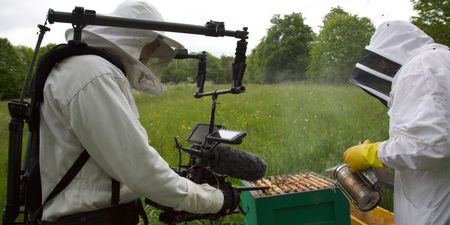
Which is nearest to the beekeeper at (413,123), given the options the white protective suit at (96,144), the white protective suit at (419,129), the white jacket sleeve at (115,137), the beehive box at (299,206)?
the white protective suit at (419,129)

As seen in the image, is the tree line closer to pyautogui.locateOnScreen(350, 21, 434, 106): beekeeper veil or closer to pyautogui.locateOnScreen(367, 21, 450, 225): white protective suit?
pyautogui.locateOnScreen(350, 21, 434, 106): beekeeper veil

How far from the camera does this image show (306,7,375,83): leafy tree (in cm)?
1128

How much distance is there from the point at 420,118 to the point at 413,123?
0.04 m

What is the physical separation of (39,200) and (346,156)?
1816 mm

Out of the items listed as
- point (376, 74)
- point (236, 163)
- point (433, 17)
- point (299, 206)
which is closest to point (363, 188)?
Answer: point (299, 206)

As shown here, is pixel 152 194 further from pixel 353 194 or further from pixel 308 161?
pixel 308 161

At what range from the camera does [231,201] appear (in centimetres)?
172

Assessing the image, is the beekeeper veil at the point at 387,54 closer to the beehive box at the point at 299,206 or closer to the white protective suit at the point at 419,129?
the white protective suit at the point at 419,129

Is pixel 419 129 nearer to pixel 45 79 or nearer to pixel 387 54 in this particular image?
pixel 387 54

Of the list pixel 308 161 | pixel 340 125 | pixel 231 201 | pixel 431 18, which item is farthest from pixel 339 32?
pixel 231 201

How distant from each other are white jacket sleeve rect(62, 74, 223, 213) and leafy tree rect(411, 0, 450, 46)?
1547 centimetres

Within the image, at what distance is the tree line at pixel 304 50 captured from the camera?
1142 cm

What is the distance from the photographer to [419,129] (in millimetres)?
1804

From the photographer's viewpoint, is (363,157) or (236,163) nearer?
(236,163)
